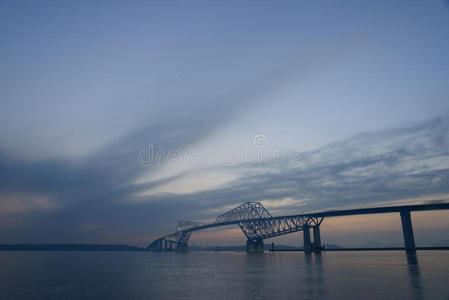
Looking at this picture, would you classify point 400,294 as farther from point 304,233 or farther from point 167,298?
point 304,233

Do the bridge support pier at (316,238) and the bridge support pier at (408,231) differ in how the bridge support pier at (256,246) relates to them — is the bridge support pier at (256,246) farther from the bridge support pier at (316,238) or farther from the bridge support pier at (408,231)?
the bridge support pier at (408,231)

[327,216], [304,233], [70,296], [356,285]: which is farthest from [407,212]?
[70,296]

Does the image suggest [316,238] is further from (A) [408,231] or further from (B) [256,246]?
(B) [256,246]

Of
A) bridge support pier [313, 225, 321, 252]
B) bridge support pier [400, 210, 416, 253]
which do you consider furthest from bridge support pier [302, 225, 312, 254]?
bridge support pier [400, 210, 416, 253]

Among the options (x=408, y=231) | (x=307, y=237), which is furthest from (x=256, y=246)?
(x=408, y=231)

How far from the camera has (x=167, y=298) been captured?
2330cm

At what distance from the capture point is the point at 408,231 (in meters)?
113

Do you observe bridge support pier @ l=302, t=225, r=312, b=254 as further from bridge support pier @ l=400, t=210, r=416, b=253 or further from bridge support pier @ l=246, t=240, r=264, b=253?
bridge support pier @ l=400, t=210, r=416, b=253

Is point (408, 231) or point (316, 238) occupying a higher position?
point (408, 231)

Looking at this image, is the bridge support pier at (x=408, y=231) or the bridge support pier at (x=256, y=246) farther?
the bridge support pier at (x=256, y=246)

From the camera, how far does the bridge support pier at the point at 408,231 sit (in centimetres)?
11075

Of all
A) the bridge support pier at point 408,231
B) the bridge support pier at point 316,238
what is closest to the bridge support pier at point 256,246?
the bridge support pier at point 316,238

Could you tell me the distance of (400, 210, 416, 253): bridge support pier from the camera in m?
111

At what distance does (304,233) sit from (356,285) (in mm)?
110705
